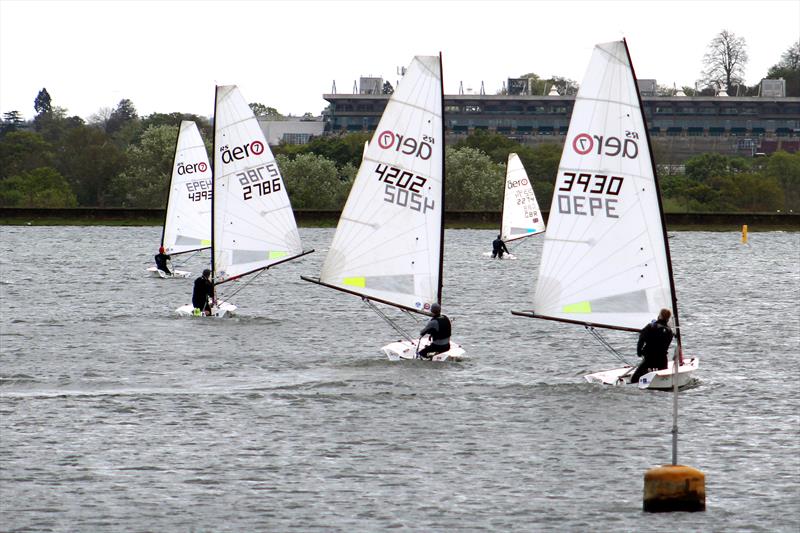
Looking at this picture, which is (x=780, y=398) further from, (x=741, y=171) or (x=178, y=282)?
(x=741, y=171)

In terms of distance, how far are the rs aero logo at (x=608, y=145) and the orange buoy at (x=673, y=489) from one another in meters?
9.54

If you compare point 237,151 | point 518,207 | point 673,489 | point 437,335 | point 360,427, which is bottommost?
point 360,427

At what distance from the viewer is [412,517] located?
18.4 meters

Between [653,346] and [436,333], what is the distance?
512 centimetres

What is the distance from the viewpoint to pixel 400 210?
99.9 ft

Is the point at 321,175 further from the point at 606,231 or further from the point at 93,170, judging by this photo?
the point at 606,231

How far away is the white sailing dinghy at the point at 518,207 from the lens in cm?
7900

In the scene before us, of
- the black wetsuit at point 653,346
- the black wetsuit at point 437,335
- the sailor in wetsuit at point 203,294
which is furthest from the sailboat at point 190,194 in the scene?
the black wetsuit at point 653,346

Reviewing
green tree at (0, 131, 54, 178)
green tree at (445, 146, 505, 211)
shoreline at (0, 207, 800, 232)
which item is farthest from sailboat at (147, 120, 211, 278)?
green tree at (0, 131, 54, 178)

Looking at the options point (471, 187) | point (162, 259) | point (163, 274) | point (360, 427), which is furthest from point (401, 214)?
point (471, 187)

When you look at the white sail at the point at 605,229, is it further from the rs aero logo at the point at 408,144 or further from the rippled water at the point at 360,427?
the rs aero logo at the point at 408,144

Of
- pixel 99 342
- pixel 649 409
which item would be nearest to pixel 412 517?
pixel 649 409

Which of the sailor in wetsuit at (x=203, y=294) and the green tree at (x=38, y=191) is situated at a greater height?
the green tree at (x=38, y=191)

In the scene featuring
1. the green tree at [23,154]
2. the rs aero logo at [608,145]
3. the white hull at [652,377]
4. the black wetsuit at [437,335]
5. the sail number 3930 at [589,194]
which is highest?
the green tree at [23,154]
